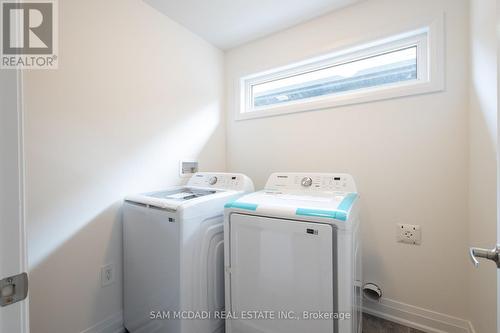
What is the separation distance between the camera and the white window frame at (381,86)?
140 cm

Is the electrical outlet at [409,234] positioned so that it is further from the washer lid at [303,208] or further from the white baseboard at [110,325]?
the white baseboard at [110,325]

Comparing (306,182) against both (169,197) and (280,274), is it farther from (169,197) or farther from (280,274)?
(169,197)

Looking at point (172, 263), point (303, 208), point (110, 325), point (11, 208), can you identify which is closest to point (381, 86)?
point (303, 208)

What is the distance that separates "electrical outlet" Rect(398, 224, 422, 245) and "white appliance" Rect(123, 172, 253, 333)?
1255 millimetres

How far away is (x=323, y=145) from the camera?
5.93ft

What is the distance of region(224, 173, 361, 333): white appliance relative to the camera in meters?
0.96

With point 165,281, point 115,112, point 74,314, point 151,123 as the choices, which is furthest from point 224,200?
point 74,314

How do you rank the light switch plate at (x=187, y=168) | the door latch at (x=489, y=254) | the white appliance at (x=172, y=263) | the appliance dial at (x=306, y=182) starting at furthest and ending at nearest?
the light switch plate at (x=187, y=168) < the appliance dial at (x=306, y=182) < the white appliance at (x=172, y=263) < the door latch at (x=489, y=254)

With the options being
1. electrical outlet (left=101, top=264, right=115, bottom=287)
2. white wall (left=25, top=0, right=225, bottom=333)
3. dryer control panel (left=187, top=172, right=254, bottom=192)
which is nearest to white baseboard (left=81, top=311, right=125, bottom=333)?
white wall (left=25, top=0, right=225, bottom=333)

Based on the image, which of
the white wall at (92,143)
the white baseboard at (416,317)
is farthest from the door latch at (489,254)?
the white wall at (92,143)

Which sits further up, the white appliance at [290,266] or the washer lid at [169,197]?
the washer lid at [169,197]

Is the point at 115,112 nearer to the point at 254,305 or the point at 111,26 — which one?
the point at 111,26

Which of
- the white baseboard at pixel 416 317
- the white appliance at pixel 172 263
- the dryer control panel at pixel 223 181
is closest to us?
the white appliance at pixel 172 263

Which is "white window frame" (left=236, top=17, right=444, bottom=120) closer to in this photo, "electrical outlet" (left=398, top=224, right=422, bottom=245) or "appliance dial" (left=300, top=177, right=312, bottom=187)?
"appliance dial" (left=300, top=177, right=312, bottom=187)
